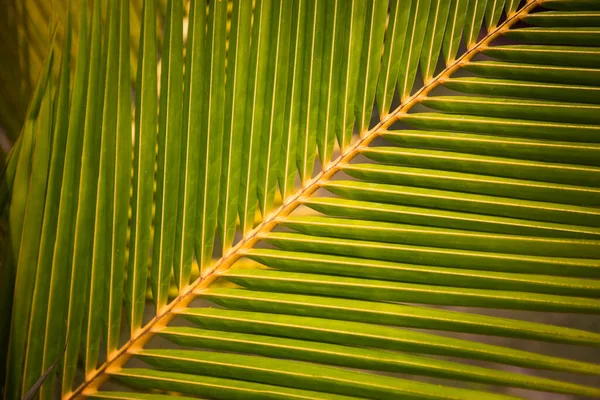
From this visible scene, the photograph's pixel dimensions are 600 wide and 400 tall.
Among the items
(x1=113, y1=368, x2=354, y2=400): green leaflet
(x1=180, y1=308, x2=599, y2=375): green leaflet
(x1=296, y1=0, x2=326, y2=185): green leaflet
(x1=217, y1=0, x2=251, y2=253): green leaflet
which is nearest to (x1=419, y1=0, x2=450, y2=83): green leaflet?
(x1=296, y1=0, x2=326, y2=185): green leaflet

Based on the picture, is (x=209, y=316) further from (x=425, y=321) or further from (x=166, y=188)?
(x=425, y=321)

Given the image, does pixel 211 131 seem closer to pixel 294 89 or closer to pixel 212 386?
pixel 294 89

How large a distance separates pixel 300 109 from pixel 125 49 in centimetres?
24

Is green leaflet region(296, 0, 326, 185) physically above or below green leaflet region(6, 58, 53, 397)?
above

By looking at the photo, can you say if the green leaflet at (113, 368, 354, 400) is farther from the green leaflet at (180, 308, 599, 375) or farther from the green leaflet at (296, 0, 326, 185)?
the green leaflet at (296, 0, 326, 185)

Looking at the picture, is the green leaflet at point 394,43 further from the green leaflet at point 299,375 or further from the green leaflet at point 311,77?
the green leaflet at point 299,375

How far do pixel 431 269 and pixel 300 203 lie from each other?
0.67 feet

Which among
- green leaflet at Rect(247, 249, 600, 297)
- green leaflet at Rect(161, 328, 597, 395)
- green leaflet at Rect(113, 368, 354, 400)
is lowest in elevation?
green leaflet at Rect(113, 368, 354, 400)

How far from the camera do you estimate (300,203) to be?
671mm

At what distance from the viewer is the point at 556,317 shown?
83cm

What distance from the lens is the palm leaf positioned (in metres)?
0.55

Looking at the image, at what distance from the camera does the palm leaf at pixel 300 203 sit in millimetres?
554

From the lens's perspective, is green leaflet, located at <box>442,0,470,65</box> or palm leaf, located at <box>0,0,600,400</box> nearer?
palm leaf, located at <box>0,0,600,400</box>

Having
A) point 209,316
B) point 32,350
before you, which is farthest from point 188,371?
point 32,350
